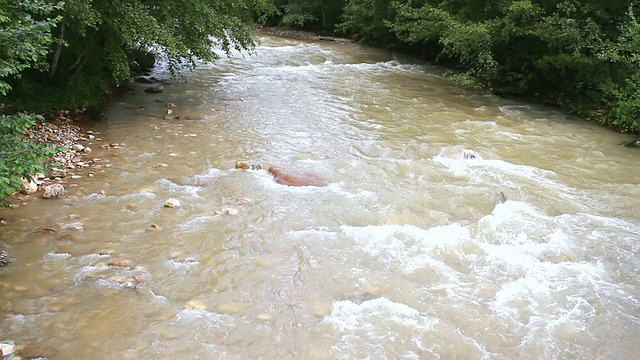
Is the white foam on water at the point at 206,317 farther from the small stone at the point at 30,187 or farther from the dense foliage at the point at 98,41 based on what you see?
the dense foliage at the point at 98,41

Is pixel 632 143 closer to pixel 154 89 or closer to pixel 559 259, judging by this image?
pixel 559 259

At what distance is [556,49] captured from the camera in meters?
13.8

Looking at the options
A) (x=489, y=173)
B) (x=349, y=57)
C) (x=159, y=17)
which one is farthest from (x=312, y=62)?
(x=489, y=173)

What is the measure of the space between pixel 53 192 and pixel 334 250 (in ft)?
12.8

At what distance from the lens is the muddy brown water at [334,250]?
14.9ft

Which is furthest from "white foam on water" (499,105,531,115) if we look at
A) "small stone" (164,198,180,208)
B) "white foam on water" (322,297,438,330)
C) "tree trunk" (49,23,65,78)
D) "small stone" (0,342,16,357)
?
"small stone" (0,342,16,357)

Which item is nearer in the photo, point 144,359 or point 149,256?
point 144,359

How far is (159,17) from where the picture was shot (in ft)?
34.3

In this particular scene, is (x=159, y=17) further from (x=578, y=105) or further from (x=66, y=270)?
(x=578, y=105)

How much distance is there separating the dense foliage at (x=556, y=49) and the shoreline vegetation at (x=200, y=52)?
0.03 meters

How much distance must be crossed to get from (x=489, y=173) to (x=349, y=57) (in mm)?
14657

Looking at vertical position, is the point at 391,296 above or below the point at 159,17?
below

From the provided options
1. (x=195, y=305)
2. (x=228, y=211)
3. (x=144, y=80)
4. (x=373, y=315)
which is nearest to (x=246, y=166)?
(x=228, y=211)

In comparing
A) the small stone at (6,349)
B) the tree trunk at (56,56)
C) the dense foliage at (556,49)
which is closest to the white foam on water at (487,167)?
the dense foliage at (556,49)
